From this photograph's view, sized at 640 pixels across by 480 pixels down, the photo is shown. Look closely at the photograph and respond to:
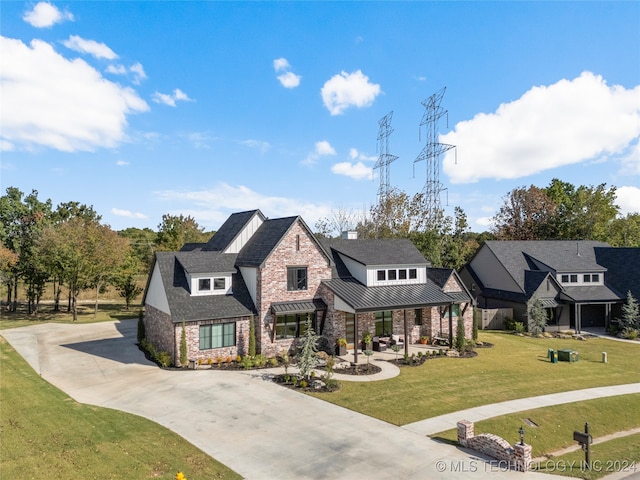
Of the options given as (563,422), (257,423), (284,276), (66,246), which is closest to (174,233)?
(66,246)

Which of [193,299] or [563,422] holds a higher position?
[193,299]

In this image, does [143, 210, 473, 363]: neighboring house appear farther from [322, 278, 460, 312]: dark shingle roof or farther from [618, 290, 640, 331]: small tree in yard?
[618, 290, 640, 331]: small tree in yard

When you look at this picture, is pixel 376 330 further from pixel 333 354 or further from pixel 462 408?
pixel 462 408

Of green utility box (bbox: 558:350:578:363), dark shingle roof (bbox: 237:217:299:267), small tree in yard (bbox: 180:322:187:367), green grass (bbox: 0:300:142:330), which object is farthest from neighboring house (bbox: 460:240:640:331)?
green grass (bbox: 0:300:142:330)

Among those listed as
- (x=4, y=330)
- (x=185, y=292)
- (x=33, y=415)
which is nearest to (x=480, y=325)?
(x=185, y=292)

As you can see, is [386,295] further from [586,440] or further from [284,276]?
[586,440]

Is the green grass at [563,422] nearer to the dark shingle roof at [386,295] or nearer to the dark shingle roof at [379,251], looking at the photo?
the dark shingle roof at [386,295]
